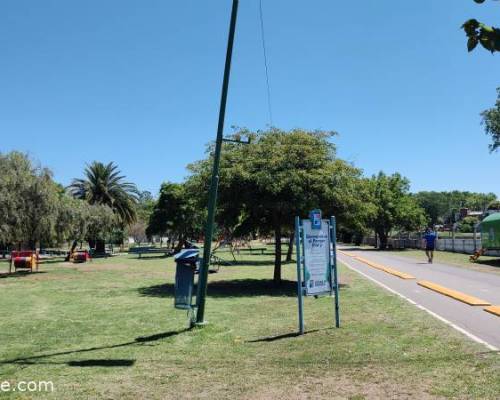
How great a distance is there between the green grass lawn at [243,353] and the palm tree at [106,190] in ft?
142

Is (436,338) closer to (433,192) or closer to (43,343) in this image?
(43,343)

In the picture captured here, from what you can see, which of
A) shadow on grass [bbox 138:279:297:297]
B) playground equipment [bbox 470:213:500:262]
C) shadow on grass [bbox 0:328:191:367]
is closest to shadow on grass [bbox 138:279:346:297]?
shadow on grass [bbox 138:279:297:297]

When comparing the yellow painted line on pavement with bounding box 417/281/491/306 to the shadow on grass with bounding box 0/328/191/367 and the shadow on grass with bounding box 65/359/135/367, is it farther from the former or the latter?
the shadow on grass with bounding box 65/359/135/367

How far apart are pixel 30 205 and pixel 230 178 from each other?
13872mm

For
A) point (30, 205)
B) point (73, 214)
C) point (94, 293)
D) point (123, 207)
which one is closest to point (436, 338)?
point (94, 293)

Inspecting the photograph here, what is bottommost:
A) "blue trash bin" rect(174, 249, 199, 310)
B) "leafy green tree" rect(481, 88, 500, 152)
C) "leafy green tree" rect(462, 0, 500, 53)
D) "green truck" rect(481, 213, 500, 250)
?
"blue trash bin" rect(174, 249, 199, 310)

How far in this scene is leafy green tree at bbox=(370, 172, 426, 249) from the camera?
58188 mm

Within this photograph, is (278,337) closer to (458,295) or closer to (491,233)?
(458,295)

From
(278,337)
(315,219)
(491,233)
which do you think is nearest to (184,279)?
(278,337)

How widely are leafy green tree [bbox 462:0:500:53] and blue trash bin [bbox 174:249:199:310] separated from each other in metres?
7.60

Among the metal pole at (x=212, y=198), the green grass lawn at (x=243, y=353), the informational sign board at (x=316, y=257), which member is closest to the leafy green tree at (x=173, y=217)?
the green grass lawn at (x=243, y=353)

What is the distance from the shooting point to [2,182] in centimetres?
2556

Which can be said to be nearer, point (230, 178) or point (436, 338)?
point (436, 338)

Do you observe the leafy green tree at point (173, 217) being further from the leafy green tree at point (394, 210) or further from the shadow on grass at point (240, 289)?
the shadow on grass at point (240, 289)
